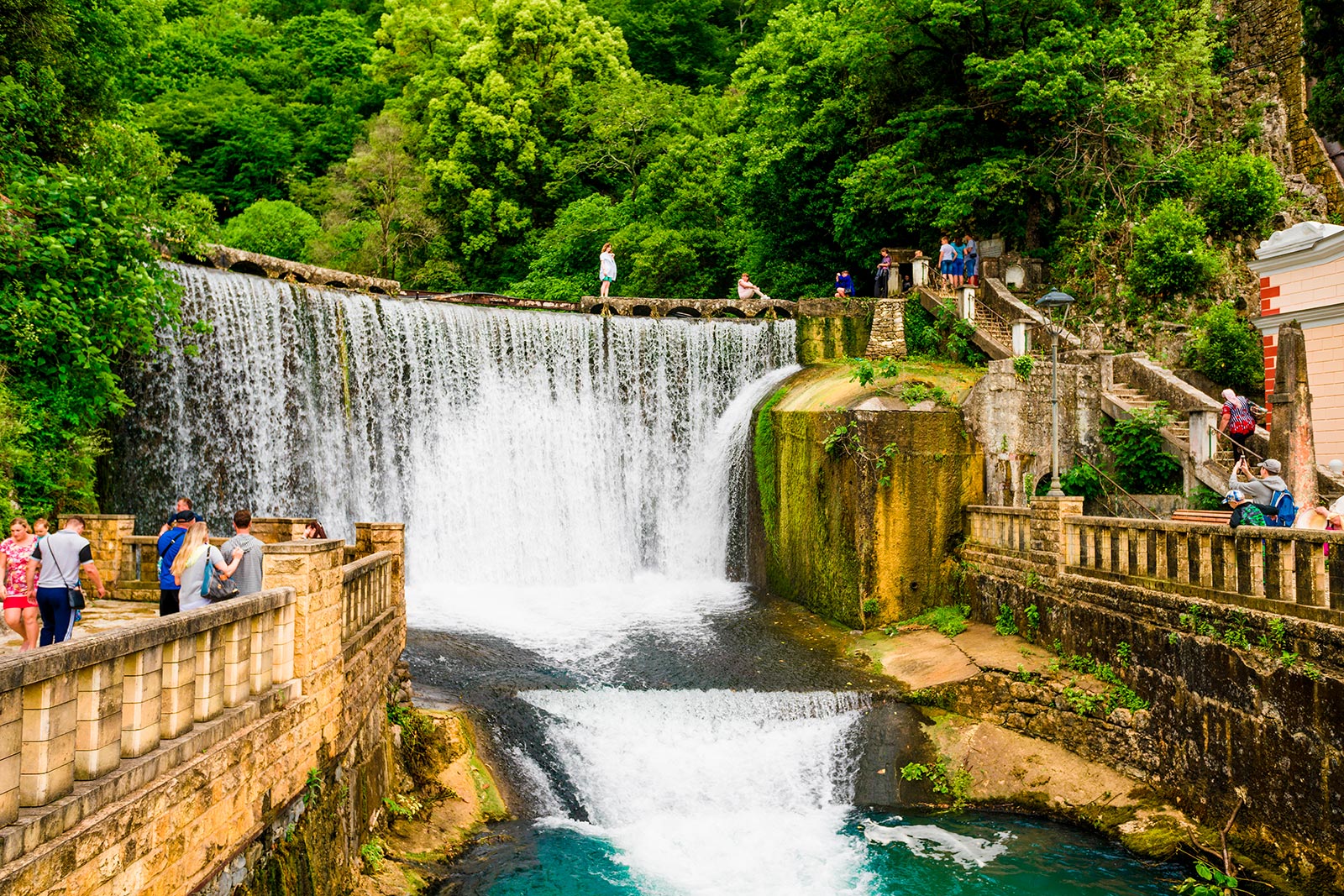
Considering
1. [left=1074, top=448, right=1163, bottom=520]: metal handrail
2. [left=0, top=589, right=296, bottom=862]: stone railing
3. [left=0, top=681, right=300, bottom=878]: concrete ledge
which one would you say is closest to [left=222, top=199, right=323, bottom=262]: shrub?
[left=1074, top=448, right=1163, bottom=520]: metal handrail

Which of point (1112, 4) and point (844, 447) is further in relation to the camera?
point (1112, 4)

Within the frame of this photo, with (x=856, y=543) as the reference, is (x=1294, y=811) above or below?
below

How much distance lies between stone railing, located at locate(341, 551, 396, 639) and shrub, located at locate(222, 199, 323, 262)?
2533 centimetres

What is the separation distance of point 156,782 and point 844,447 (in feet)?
39.2

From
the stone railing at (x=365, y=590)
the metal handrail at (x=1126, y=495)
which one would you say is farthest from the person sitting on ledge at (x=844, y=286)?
the stone railing at (x=365, y=590)

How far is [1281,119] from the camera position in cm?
2864

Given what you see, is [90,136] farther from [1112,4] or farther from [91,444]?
[1112,4]

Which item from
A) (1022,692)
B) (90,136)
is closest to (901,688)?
(1022,692)

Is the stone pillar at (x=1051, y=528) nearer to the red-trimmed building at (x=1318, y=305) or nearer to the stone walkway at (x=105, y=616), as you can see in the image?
the red-trimmed building at (x=1318, y=305)

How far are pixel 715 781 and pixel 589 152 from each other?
28.6 metres

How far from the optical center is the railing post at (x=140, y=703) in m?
4.54

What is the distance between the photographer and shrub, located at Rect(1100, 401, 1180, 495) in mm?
15727

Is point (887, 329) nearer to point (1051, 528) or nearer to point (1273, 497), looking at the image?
point (1051, 528)

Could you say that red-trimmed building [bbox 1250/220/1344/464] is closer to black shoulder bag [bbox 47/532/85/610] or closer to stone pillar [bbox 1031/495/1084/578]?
stone pillar [bbox 1031/495/1084/578]
